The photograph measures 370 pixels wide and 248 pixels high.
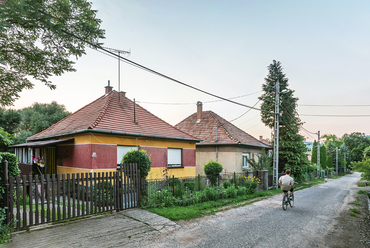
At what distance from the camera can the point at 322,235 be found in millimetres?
6422

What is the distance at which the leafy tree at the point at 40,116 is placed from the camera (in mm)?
29219

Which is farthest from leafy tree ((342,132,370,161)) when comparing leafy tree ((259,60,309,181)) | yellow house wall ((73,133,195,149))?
yellow house wall ((73,133,195,149))

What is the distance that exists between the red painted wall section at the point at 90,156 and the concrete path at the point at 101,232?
4846 mm

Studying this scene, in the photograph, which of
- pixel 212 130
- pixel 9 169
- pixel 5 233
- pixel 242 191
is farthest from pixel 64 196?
pixel 212 130

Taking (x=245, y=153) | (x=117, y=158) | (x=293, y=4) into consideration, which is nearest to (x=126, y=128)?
(x=117, y=158)

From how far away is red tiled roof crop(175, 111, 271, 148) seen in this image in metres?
21.0

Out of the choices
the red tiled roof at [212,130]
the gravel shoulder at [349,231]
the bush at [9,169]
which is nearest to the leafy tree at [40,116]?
the red tiled roof at [212,130]

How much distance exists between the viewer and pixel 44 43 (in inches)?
374

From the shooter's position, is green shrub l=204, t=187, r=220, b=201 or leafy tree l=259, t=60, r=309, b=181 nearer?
green shrub l=204, t=187, r=220, b=201

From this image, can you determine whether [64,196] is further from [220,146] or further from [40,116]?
[40,116]

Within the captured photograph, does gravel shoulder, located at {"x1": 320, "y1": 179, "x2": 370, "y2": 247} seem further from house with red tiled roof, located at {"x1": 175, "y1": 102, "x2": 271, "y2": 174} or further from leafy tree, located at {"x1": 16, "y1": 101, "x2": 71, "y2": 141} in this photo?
leafy tree, located at {"x1": 16, "y1": 101, "x2": 71, "y2": 141}

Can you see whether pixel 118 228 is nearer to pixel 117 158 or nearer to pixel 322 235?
pixel 322 235

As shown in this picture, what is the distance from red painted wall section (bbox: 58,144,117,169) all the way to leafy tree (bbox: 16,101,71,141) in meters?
19.4

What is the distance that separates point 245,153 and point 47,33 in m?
18.5
